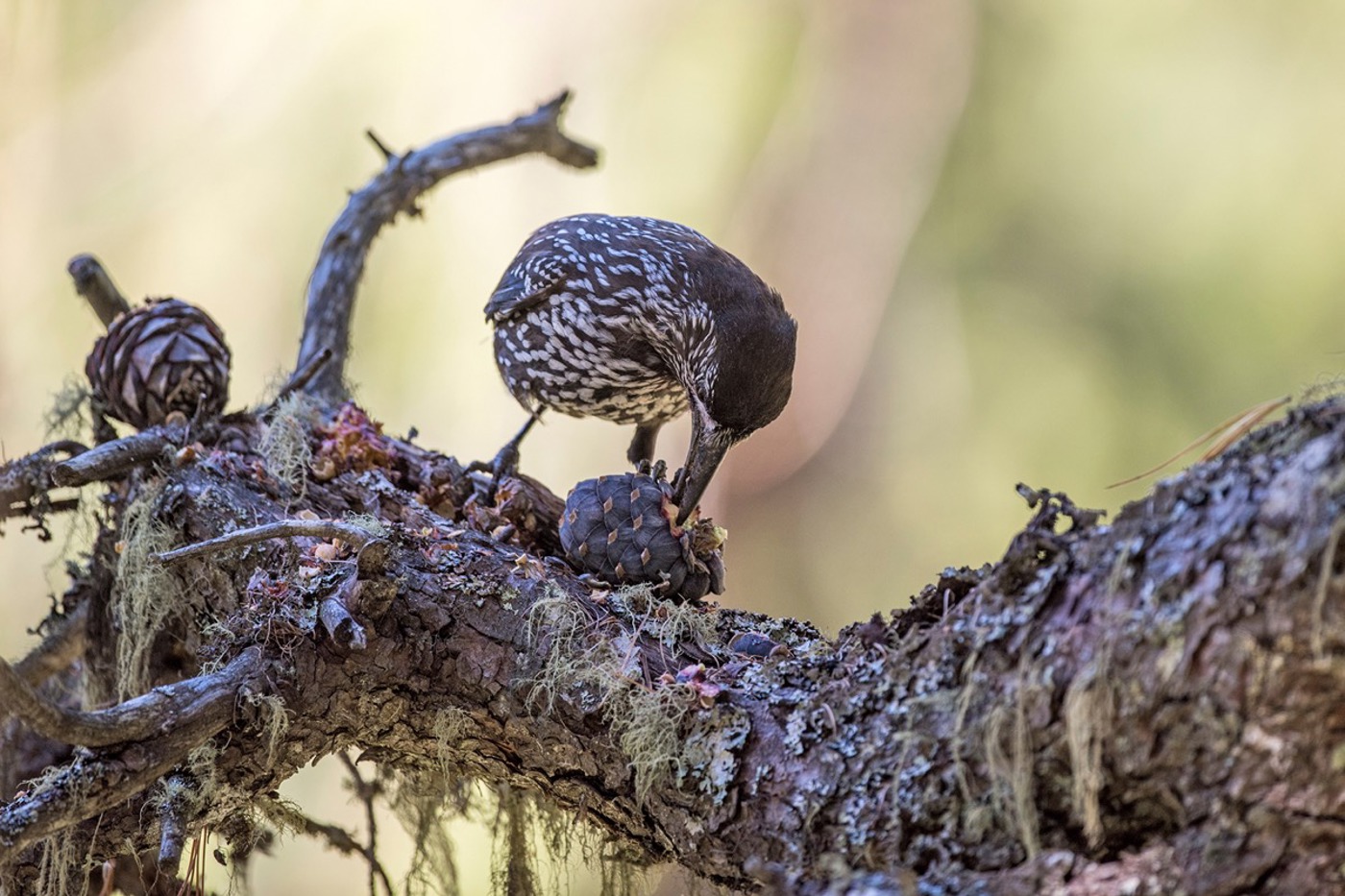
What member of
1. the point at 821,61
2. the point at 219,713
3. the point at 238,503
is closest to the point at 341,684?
the point at 219,713

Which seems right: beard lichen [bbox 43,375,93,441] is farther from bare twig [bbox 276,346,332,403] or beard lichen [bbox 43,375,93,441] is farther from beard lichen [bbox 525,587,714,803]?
beard lichen [bbox 525,587,714,803]

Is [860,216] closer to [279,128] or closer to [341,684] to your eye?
[279,128]

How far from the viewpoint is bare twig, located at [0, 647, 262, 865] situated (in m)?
1.34

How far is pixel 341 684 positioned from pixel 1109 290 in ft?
13.7

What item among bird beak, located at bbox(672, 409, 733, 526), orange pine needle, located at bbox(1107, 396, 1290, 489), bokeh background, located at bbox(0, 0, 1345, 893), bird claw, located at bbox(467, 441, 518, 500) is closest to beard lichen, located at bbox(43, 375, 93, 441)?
bird claw, located at bbox(467, 441, 518, 500)

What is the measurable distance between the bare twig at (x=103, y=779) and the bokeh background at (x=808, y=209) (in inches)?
108

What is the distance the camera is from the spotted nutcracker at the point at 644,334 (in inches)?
94.0

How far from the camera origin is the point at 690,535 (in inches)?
81.4

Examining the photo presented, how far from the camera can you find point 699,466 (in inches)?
92.2

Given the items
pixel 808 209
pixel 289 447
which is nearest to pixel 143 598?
pixel 289 447

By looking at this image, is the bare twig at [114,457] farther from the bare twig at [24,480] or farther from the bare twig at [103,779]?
the bare twig at [103,779]

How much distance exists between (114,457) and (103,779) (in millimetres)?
952

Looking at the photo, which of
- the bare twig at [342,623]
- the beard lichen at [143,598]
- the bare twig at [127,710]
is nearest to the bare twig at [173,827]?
the bare twig at [127,710]

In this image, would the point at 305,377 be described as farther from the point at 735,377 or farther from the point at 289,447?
the point at 735,377
